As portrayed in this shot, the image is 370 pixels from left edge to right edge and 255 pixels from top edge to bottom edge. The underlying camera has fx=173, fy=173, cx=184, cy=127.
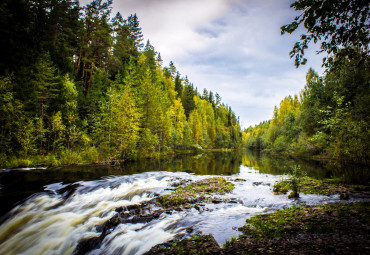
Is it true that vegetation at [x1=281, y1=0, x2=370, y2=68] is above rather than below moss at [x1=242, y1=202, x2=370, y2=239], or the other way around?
above

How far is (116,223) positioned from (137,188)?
455cm

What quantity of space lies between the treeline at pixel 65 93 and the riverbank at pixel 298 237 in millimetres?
17827

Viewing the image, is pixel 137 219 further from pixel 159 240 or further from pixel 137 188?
pixel 137 188

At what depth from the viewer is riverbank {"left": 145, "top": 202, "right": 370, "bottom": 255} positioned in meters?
3.33

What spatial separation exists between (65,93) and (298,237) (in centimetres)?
2619

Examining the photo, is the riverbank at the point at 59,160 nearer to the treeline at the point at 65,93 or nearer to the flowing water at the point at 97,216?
the treeline at the point at 65,93

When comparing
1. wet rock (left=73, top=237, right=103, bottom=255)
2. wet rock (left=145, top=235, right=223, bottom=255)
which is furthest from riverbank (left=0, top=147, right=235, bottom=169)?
wet rock (left=145, top=235, right=223, bottom=255)

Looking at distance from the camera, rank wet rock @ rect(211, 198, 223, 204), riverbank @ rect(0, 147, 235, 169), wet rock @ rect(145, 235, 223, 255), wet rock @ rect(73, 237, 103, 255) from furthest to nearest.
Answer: riverbank @ rect(0, 147, 235, 169)
wet rock @ rect(211, 198, 223, 204)
wet rock @ rect(73, 237, 103, 255)
wet rock @ rect(145, 235, 223, 255)

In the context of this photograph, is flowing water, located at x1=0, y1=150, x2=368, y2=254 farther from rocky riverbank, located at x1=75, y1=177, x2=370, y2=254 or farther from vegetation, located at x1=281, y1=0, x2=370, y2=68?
vegetation, located at x1=281, y1=0, x2=370, y2=68

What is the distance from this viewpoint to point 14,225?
6.37 metres

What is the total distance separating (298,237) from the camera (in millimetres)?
3867

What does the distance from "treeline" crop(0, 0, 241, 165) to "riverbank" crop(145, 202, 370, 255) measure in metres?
17.8

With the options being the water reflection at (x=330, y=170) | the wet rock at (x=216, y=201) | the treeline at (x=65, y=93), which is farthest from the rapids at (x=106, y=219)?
the treeline at (x=65, y=93)

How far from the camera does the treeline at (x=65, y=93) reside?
1539cm
